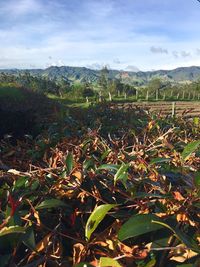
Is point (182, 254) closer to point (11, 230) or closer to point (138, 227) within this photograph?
point (138, 227)

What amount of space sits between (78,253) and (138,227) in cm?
18

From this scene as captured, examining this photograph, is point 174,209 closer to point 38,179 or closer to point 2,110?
point 38,179

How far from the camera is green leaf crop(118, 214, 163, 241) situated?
992 millimetres

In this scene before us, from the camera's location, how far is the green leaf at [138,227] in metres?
0.99

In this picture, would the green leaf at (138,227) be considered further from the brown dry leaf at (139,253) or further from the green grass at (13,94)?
the green grass at (13,94)

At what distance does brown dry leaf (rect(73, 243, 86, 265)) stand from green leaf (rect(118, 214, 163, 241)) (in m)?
0.11

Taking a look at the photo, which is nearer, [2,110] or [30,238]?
[30,238]

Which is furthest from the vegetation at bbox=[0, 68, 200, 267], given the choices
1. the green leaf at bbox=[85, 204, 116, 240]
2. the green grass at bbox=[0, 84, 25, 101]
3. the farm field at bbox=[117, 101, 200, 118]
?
the green grass at bbox=[0, 84, 25, 101]

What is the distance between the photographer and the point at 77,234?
1.09 meters

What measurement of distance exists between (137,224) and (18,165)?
1172 millimetres

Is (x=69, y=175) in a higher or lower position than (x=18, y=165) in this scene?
higher

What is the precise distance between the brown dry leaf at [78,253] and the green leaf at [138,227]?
0.11 m

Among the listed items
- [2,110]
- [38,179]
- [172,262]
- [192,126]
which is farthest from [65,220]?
[2,110]

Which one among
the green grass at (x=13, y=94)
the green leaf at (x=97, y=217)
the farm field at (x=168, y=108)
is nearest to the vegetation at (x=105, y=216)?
the green leaf at (x=97, y=217)
